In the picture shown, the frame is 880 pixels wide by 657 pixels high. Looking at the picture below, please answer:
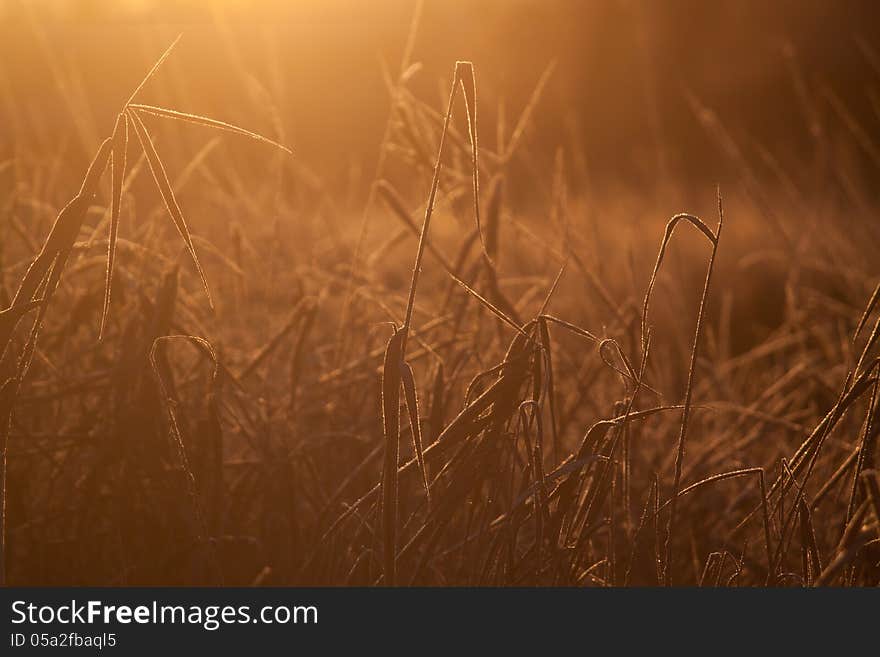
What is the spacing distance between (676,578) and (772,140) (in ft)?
28.0

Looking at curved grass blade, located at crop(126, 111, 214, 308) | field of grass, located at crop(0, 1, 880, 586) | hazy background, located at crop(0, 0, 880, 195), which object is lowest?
field of grass, located at crop(0, 1, 880, 586)

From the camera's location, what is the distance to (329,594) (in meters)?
0.99

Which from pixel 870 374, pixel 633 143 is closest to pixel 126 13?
pixel 870 374

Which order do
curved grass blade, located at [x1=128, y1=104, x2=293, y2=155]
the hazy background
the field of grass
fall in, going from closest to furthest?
curved grass blade, located at [x1=128, y1=104, x2=293, y2=155] → the field of grass → the hazy background

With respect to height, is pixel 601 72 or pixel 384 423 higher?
pixel 601 72

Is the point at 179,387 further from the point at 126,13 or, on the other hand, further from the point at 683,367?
the point at 126,13

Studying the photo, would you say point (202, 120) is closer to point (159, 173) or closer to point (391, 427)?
point (159, 173)

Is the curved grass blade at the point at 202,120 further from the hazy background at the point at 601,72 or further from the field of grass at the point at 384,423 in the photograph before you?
the hazy background at the point at 601,72

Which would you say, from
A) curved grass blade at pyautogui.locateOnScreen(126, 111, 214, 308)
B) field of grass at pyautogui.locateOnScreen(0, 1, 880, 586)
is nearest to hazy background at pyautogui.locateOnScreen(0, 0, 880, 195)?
field of grass at pyautogui.locateOnScreen(0, 1, 880, 586)

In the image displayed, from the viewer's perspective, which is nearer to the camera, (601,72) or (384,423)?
(384,423)

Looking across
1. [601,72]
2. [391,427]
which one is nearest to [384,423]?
[391,427]

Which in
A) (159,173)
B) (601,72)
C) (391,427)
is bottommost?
(391,427)

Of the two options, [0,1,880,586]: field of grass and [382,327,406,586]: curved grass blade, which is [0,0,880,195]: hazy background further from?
[382,327,406,586]: curved grass blade

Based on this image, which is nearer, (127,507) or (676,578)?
(127,507)
